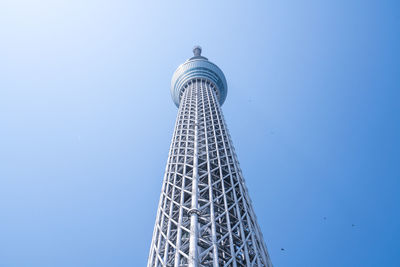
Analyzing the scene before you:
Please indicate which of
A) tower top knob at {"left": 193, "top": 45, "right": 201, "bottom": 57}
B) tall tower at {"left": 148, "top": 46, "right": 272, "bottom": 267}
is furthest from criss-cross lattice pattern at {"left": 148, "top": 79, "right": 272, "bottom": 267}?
tower top knob at {"left": 193, "top": 45, "right": 201, "bottom": 57}

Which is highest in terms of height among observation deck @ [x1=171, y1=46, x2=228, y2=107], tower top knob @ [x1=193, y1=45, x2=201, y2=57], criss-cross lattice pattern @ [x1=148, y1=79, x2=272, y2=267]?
tower top knob @ [x1=193, y1=45, x2=201, y2=57]

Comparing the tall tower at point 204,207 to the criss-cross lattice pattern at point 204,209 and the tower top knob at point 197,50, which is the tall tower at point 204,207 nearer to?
the criss-cross lattice pattern at point 204,209

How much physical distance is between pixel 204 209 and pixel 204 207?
916 mm

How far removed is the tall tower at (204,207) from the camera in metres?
18.0

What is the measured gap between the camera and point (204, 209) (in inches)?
852

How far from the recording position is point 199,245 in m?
17.8

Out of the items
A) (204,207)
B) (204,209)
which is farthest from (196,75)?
(204,207)

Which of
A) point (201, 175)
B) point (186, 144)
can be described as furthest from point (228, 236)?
point (186, 144)

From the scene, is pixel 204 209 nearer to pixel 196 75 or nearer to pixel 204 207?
pixel 204 207

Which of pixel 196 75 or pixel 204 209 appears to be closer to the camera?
→ pixel 204 209

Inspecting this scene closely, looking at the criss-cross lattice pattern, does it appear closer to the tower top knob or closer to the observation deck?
the observation deck

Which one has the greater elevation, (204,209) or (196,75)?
(196,75)

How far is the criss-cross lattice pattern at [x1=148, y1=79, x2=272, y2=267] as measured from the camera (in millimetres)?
17969

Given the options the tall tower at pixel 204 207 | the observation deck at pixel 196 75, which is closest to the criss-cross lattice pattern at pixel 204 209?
the tall tower at pixel 204 207
